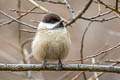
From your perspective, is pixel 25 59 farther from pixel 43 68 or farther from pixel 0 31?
pixel 0 31

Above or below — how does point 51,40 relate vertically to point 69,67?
above

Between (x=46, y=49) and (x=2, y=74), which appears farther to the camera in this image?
(x=2, y=74)

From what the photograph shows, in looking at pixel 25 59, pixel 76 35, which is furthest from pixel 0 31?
pixel 25 59

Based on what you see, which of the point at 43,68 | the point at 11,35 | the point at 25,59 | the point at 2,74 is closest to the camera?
the point at 43,68

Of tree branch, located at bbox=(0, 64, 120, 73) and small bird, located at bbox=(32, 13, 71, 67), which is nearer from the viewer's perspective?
tree branch, located at bbox=(0, 64, 120, 73)

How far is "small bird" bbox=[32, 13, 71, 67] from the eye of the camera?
10.7 ft

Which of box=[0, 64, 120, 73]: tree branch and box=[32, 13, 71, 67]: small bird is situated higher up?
box=[32, 13, 71, 67]: small bird

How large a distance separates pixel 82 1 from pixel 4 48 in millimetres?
1897

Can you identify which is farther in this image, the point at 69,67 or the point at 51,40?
the point at 51,40

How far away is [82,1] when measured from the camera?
693cm

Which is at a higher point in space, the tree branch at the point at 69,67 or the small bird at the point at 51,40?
the small bird at the point at 51,40

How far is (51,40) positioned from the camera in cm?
326

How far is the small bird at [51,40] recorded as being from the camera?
3.27 m

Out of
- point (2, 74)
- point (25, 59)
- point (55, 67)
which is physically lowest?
point (2, 74)
